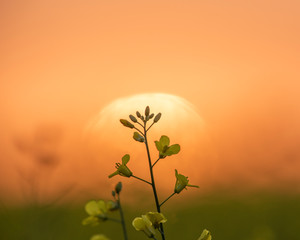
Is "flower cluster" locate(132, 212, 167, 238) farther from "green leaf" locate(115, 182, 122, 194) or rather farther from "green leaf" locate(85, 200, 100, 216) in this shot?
"green leaf" locate(85, 200, 100, 216)

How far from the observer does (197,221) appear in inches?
175

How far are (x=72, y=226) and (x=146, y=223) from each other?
2845 millimetres

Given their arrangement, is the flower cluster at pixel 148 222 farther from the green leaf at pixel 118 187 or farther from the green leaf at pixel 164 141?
the green leaf at pixel 164 141

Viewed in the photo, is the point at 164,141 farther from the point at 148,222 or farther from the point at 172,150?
the point at 148,222

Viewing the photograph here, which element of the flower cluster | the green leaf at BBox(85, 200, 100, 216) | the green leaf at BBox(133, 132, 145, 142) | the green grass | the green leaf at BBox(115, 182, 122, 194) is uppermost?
the green leaf at BBox(133, 132, 145, 142)

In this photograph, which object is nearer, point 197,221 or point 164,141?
point 164,141

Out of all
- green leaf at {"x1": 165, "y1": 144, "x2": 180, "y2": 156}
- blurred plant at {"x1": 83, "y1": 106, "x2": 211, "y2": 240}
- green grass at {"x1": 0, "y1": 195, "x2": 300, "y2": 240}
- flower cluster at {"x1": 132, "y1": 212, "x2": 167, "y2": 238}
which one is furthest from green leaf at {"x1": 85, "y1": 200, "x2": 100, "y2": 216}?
green grass at {"x1": 0, "y1": 195, "x2": 300, "y2": 240}

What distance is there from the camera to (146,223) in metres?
1.55

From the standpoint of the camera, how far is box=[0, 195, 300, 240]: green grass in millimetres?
3378

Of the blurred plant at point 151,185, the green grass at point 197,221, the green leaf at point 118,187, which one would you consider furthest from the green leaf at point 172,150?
the green grass at point 197,221

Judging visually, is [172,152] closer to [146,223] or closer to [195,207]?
[146,223]

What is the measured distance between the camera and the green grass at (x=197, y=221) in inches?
133

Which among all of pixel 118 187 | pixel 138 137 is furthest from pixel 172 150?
pixel 118 187

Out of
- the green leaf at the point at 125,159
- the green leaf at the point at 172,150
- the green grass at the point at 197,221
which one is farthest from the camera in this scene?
the green grass at the point at 197,221
